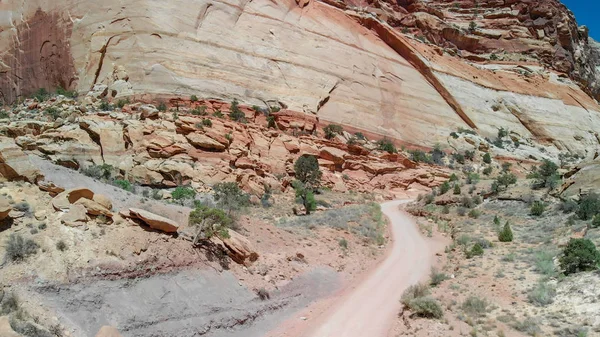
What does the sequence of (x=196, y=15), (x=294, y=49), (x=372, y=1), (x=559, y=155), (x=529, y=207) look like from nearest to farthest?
(x=529, y=207), (x=196, y=15), (x=294, y=49), (x=559, y=155), (x=372, y=1)

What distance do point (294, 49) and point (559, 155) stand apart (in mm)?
31487

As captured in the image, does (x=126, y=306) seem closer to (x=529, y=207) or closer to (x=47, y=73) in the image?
(x=529, y=207)

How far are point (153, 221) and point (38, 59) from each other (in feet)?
117

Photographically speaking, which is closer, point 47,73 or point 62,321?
point 62,321

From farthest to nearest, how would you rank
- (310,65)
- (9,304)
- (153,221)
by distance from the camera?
1. (310,65)
2. (153,221)
3. (9,304)

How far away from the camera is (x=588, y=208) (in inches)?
629

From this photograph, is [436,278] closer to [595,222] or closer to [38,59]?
[595,222]

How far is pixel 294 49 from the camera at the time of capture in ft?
133

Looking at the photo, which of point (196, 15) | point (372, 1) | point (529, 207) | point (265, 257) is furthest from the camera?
point (372, 1)

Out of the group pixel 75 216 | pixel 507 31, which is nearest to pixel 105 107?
pixel 75 216

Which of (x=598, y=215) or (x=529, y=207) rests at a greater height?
(x=598, y=215)

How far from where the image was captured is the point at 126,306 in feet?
28.2

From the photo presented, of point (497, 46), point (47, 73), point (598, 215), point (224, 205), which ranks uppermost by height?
point (497, 46)

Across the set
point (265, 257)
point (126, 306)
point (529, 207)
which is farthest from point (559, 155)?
point (126, 306)
